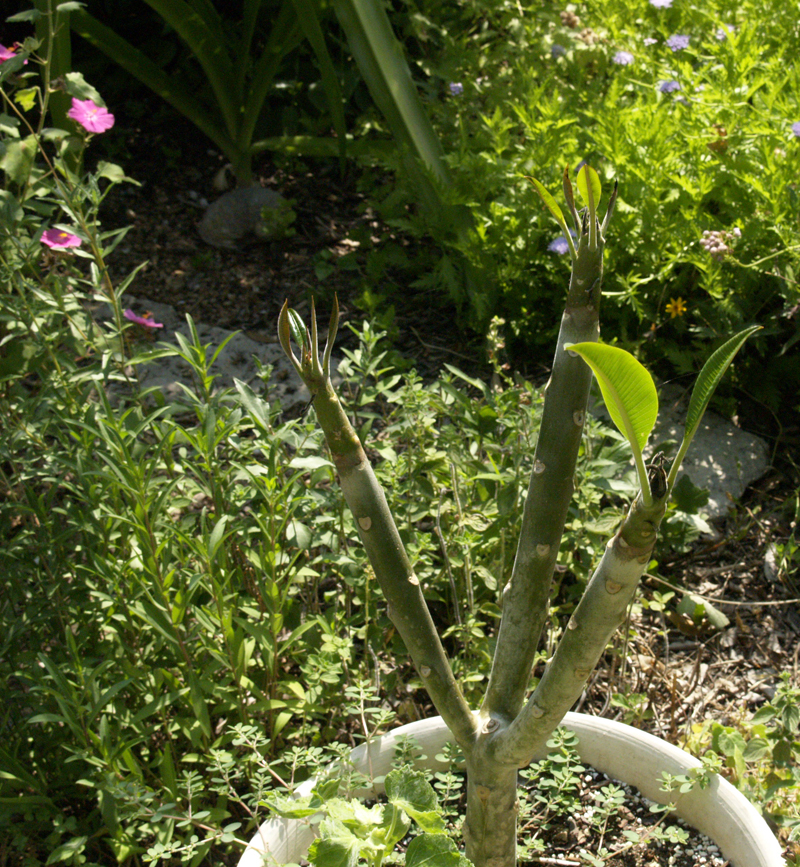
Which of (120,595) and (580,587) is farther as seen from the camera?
(580,587)

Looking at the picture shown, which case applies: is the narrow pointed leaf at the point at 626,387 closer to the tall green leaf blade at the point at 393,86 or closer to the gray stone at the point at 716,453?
the gray stone at the point at 716,453

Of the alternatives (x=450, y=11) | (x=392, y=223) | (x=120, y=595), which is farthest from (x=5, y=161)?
(x=450, y=11)

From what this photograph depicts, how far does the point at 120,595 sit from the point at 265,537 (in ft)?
0.95

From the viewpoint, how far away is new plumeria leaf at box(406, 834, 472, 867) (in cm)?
87

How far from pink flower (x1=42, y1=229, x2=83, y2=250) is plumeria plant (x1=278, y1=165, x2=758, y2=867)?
3.90 ft

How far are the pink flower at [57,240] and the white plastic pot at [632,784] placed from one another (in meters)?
1.32

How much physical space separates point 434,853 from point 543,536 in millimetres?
373

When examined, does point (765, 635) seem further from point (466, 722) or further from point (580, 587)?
point (466, 722)

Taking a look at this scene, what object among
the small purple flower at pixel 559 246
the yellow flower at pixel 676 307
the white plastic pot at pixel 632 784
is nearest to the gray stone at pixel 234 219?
the small purple flower at pixel 559 246

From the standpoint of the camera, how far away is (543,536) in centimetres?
93

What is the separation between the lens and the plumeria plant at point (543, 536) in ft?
2.16

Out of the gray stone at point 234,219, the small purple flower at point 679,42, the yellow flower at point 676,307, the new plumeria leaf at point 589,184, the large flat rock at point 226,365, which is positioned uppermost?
the small purple flower at point 679,42

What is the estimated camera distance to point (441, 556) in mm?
2012

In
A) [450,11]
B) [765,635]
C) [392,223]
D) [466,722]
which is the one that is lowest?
[765,635]
